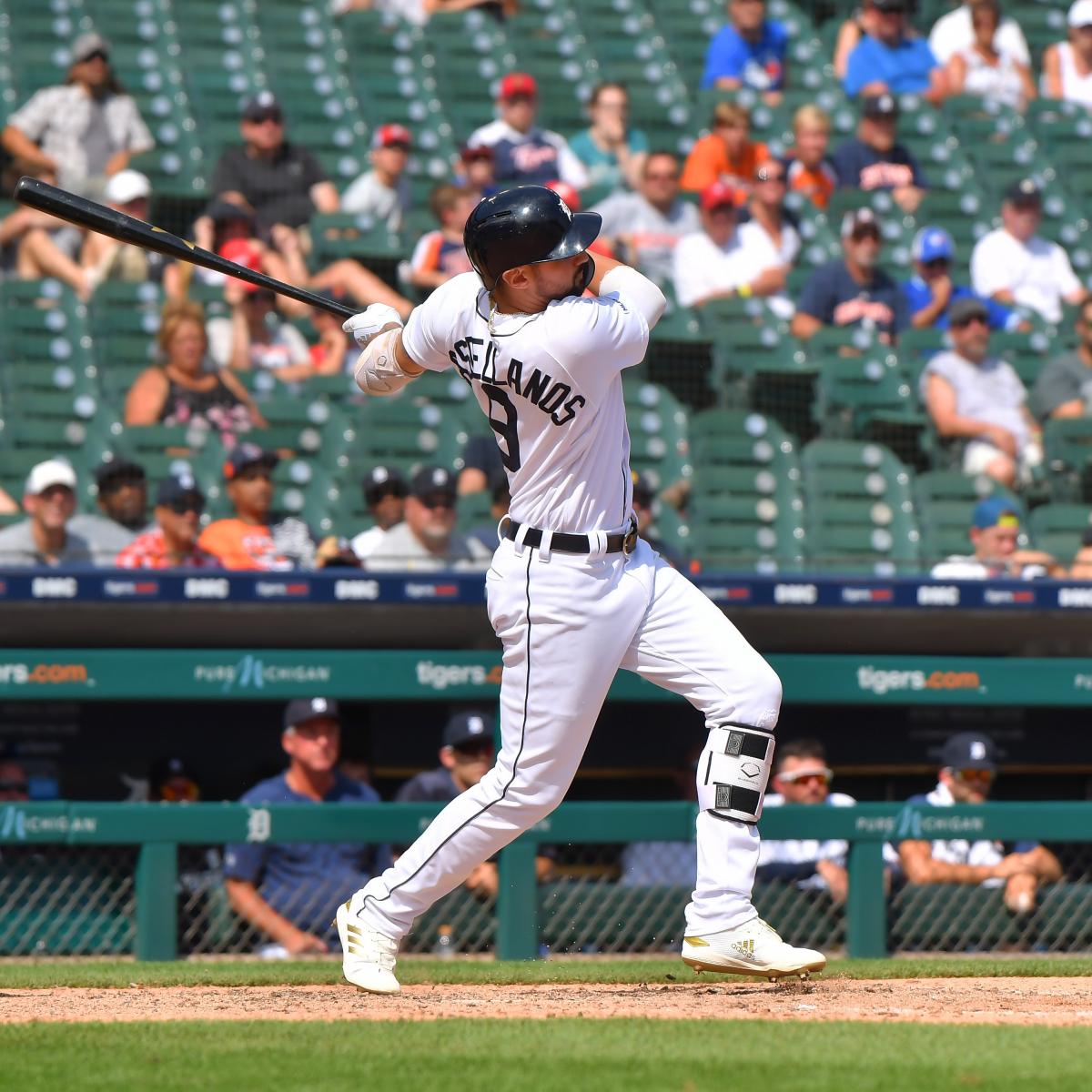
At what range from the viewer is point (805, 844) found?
708 cm

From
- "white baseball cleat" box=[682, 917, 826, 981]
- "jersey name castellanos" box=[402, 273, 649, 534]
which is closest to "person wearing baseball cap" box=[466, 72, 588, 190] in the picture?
"jersey name castellanos" box=[402, 273, 649, 534]

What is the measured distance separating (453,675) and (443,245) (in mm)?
3653

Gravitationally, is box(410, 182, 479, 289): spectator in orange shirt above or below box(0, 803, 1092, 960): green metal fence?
above

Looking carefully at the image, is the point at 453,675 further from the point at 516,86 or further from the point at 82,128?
Answer: the point at 516,86

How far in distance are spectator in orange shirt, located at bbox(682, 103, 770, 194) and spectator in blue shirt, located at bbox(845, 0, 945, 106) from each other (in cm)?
161

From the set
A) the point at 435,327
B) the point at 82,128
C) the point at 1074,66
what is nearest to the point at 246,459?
the point at 435,327

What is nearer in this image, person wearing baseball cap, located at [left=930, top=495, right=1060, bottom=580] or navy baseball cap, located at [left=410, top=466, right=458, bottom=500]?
navy baseball cap, located at [left=410, top=466, right=458, bottom=500]

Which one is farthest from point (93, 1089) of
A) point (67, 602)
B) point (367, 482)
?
point (367, 482)

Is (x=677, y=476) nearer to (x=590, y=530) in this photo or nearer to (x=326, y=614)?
(x=326, y=614)

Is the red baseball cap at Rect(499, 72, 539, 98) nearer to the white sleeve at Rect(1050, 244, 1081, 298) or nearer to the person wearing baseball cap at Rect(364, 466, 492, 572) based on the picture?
the white sleeve at Rect(1050, 244, 1081, 298)

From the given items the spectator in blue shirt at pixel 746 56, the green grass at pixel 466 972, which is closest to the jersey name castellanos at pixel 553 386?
the green grass at pixel 466 972

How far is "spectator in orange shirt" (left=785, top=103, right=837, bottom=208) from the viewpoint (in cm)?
1149

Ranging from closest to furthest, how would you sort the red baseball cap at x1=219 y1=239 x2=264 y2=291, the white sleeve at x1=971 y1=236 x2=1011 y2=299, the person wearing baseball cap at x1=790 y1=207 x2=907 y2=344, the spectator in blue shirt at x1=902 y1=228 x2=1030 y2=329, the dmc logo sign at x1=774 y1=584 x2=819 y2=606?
the dmc logo sign at x1=774 y1=584 x2=819 y2=606
the red baseball cap at x1=219 y1=239 x2=264 y2=291
the person wearing baseball cap at x1=790 y1=207 x2=907 y2=344
the spectator in blue shirt at x1=902 y1=228 x2=1030 y2=329
the white sleeve at x1=971 y1=236 x2=1011 y2=299

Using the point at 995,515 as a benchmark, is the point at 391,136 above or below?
above
